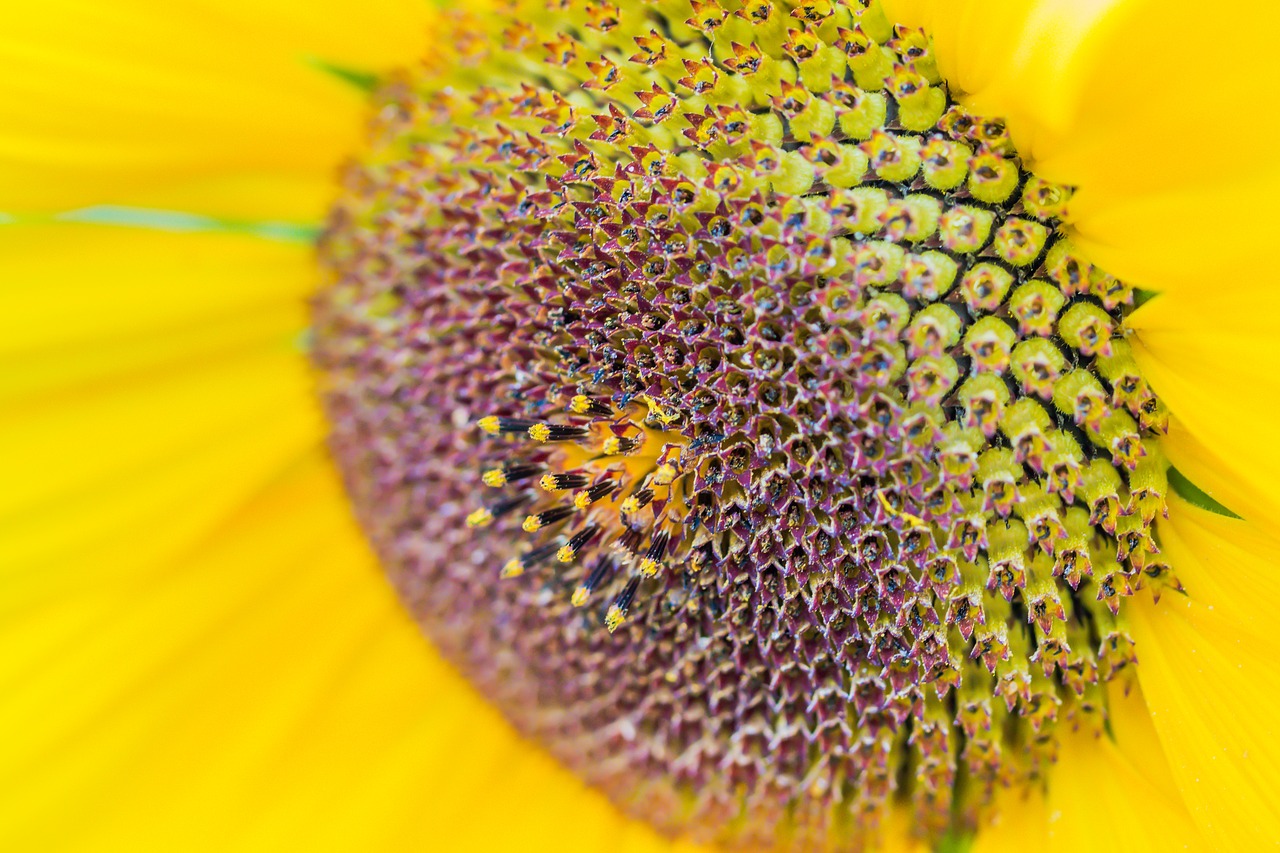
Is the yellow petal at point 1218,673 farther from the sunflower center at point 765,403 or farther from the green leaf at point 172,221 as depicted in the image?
the green leaf at point 172,221

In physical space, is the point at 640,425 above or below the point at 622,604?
above

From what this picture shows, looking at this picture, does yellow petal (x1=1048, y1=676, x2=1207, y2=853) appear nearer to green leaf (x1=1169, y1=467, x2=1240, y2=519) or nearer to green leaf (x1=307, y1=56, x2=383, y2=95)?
green leaf (x1=1169, y1=467, x2=1240, y2=519)

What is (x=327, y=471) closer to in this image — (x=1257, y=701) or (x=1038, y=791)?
(x=1038, y=791)

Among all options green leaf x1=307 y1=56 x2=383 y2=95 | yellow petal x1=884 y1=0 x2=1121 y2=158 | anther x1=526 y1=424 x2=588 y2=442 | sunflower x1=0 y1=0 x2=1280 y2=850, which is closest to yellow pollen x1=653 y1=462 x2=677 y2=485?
sunflower x1=0 y1=0 x2=1280 y2=850

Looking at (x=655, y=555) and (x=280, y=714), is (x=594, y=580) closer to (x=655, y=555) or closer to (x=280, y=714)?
(x=655, y=555)

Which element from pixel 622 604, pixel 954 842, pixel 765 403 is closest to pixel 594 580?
pixel 622 604

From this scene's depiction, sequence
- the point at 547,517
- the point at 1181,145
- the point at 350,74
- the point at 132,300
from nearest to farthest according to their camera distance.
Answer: the point at 1181,145 < the point at 547,517 < the point at 350,74 < the point at 132,300

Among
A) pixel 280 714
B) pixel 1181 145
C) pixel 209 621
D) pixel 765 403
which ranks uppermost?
pixel 1181 145
